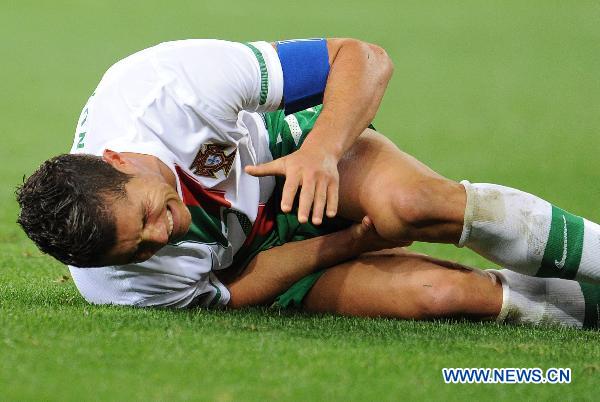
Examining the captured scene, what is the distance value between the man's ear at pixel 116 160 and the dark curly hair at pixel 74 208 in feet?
0.05

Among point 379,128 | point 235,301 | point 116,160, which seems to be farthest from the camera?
point 379,128

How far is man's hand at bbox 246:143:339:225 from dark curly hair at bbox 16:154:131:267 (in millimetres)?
313

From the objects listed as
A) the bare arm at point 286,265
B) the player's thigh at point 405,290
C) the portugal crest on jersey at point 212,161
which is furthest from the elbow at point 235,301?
the portugal crest on jersey at point 212,161

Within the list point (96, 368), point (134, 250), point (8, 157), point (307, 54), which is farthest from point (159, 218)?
point (8, 157)

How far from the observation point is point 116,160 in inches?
94.3

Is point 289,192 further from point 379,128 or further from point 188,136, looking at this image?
point 379,128

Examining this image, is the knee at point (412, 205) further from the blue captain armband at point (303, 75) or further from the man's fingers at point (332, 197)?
the blue captain armband at point (303, 75)

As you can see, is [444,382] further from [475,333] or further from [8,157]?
[8,157]

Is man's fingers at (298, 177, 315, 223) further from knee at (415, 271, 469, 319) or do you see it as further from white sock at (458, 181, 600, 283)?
knee at (415, 271, 469, 319)

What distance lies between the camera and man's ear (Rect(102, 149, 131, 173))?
237 centimetres

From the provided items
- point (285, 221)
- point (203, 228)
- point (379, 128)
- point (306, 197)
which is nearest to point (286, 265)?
point (285, 221)

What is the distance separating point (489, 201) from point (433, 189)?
128mm

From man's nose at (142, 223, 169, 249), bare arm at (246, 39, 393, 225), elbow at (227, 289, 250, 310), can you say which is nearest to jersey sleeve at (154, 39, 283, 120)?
bare arm at (246, 39, 393, 225)

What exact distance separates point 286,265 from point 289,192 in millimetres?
513
